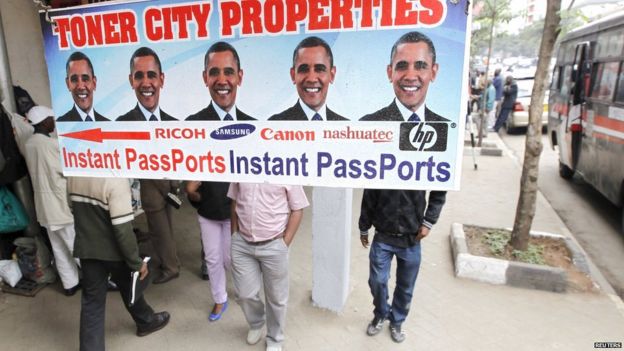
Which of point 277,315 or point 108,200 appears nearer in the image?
point 108,200

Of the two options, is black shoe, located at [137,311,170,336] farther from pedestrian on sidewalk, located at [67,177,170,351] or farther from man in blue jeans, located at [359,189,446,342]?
man in blue jeans, located at [359,189,446,342]

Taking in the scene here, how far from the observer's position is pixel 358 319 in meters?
3.47

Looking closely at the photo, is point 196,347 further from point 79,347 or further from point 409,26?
point 409,26

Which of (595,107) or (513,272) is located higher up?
(595,107)

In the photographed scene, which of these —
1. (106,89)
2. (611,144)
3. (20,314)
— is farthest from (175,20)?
(611,144)

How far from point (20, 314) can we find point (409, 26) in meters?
4.15

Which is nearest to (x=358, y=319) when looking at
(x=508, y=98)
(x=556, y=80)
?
(x=556, y=80)

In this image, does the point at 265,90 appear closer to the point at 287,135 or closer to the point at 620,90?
the point at 287,135

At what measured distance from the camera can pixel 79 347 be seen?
10.3 ft

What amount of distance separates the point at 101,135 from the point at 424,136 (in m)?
1.32

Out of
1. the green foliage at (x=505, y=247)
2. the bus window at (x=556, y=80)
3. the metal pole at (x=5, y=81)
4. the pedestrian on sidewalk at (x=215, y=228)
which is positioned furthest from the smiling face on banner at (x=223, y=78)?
the bus window at (x=556, y=80)

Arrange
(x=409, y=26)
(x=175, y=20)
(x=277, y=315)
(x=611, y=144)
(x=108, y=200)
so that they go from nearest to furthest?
(x=409, y=26) → (x=175, y=20) → (x=108, y=200) → (x=277, y=315) → (x=611, y=144)

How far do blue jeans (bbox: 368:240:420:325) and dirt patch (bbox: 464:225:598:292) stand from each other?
63.5 inches

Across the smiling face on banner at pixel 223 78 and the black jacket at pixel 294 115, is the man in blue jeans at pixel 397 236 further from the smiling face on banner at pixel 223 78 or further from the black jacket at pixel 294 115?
the smiling face on banner at pixel 223 78
